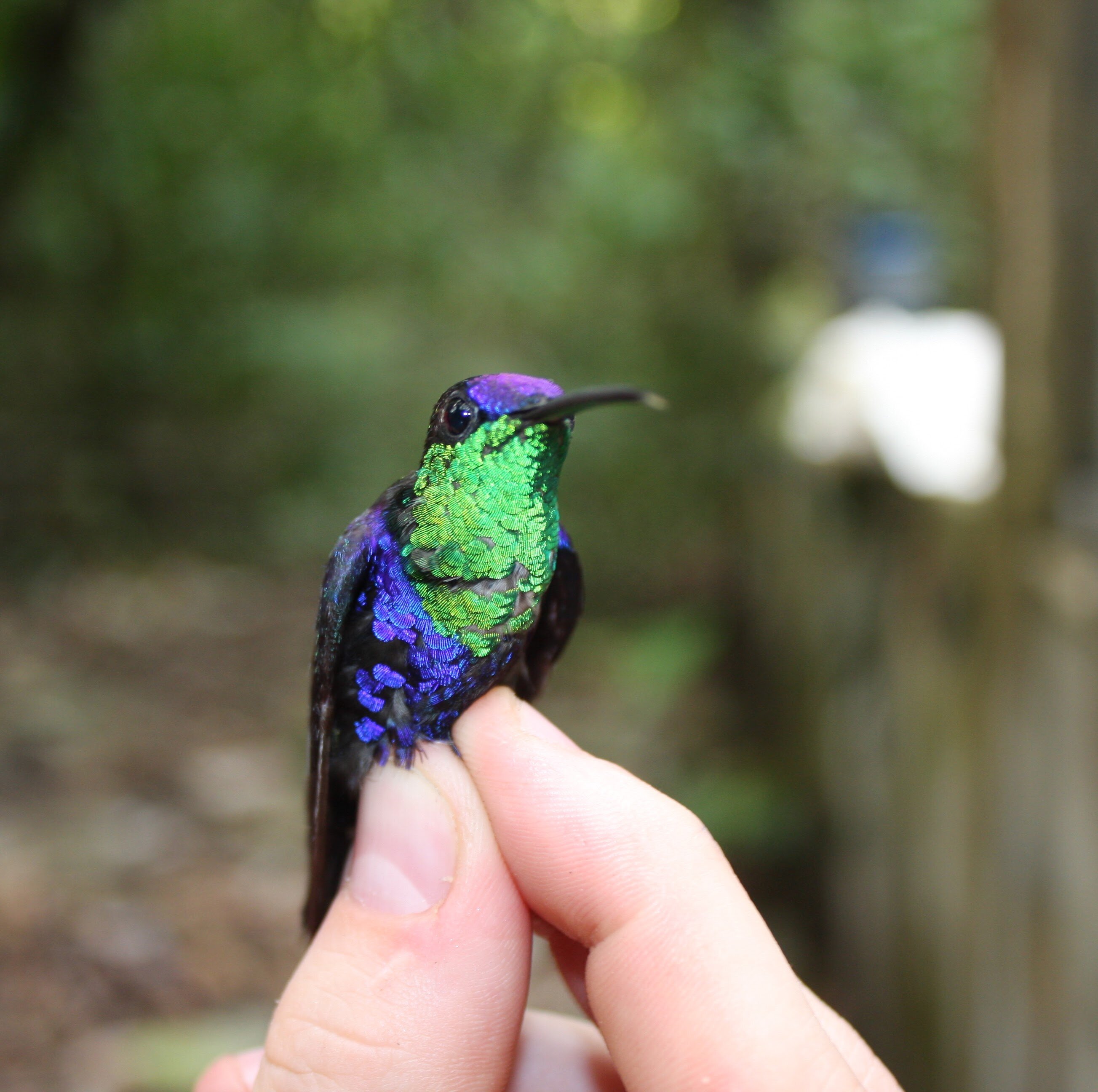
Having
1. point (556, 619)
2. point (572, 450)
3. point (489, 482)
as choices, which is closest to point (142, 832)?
point (572, 450)

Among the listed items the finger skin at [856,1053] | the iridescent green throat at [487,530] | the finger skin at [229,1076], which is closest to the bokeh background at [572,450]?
the finger skin at [856,1053]

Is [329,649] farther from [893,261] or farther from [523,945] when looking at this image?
[893,261]

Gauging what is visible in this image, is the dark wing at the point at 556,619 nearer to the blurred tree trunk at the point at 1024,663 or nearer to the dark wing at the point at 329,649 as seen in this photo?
the dark wing at the point at 329,649

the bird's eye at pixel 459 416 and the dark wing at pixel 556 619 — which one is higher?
the bird's eye at pixel 459 416

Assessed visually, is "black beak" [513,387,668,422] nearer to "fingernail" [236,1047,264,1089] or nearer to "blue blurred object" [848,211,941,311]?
"fingernail" [236,1047,264,1089]

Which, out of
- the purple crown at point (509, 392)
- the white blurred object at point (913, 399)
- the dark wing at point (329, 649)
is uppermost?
the white blurred object at point (913, 399)
